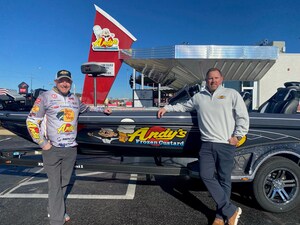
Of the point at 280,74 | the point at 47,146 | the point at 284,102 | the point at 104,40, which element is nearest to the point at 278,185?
the point at 284,102

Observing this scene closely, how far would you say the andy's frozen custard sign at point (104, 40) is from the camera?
37.7 ft

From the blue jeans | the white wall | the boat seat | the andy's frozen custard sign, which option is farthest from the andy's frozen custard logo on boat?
the white wall

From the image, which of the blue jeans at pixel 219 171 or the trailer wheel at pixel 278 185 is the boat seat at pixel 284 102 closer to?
the trailer wheel at pixel 278 185

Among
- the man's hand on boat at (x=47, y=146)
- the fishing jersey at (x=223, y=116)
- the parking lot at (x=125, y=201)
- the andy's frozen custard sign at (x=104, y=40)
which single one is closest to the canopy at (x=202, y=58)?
the andy's frozen custard sign at (x=104, y=40)

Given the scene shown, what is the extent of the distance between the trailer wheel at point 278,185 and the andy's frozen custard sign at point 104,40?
980 centimetres

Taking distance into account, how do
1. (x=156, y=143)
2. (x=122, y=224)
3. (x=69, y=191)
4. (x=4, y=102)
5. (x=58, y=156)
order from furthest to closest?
(x=4, y=102) → (x=69, y=191) → (x=156, y=143) → (x=122, y=224) → (x=58, y=156)

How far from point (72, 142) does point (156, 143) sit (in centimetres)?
122

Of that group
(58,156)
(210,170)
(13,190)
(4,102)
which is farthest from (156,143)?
(4,102)

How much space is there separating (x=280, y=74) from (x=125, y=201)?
17375mm

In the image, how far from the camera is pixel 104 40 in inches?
459

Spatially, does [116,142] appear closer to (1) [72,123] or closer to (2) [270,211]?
(1) [72,123]

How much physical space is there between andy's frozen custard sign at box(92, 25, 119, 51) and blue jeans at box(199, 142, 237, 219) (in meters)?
9.74

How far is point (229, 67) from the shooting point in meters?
13.1

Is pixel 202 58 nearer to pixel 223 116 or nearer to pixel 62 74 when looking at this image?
pixel 223 116
